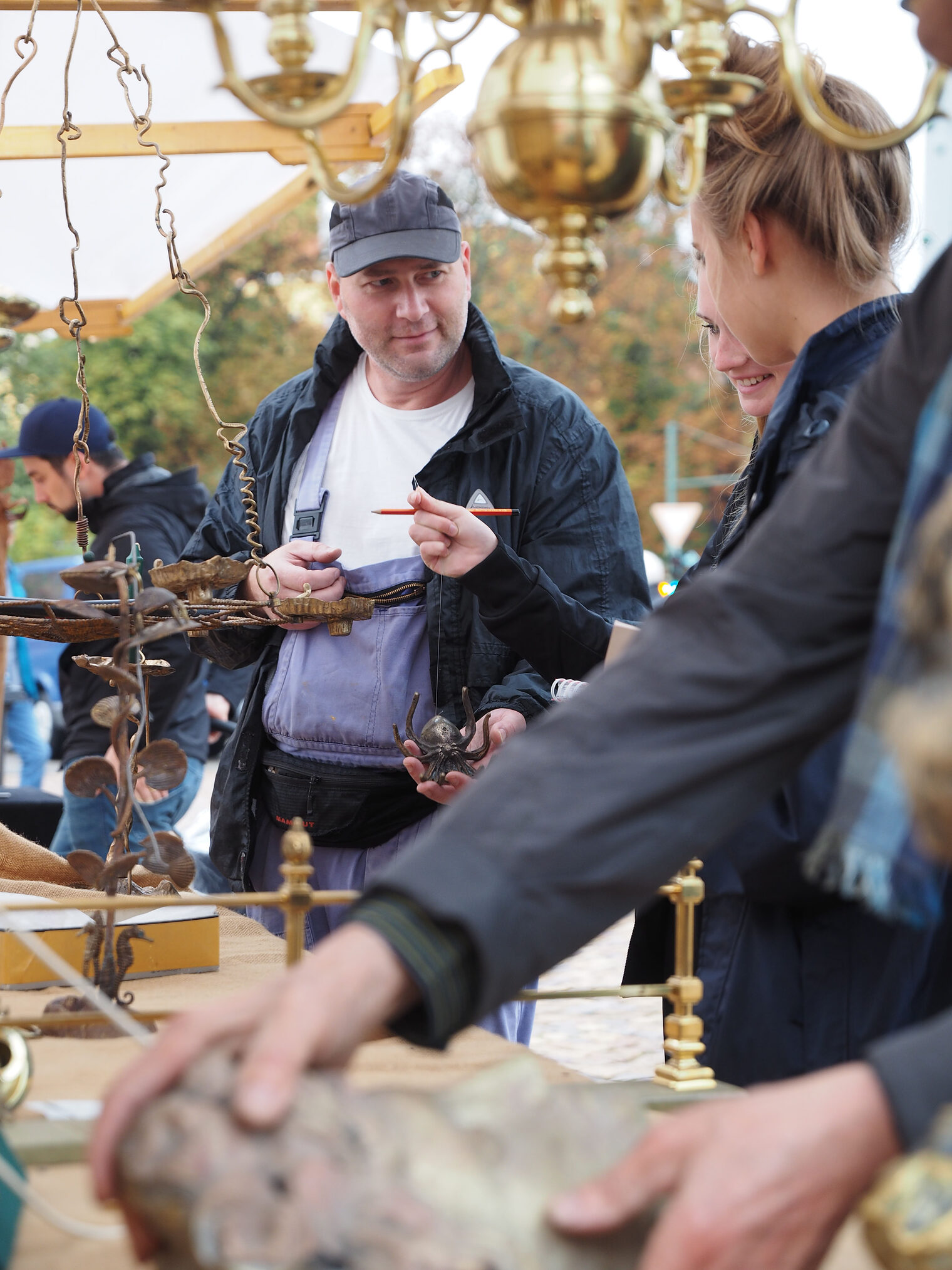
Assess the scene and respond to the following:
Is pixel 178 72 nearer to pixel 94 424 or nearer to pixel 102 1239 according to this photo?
pixel 94 424

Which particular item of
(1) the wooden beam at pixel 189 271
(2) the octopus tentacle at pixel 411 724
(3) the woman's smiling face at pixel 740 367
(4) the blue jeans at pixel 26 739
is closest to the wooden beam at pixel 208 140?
(1) the wooden beam at pixel 189 271

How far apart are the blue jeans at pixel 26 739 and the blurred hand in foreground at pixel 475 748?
5061mm

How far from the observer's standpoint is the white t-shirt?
9.50ft

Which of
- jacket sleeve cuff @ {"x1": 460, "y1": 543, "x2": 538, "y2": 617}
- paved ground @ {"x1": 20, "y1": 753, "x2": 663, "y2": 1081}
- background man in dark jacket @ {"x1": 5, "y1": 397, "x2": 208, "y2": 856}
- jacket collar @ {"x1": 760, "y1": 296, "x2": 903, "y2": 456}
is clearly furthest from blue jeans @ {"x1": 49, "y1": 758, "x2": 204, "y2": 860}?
jacket collar @ {"x1": 760, "y1": 296, "x2": 903, "y2": 456}

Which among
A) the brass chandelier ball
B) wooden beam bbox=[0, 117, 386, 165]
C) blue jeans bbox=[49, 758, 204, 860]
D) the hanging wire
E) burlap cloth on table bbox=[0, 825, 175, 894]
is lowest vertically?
blue jeans bbox=[49, 758, 204, 860]

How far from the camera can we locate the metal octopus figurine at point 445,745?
2.57 m

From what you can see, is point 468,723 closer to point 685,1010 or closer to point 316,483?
point 316,483

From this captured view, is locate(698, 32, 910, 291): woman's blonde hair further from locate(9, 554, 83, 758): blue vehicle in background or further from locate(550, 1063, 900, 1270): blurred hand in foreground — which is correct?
locate(9, 554, 83, 758): blue vehicle in background

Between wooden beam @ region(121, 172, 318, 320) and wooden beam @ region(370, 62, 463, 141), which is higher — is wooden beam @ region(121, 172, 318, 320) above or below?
below

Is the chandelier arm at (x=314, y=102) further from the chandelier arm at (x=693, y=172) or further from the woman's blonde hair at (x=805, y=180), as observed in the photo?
Answer: the woman's blonde hair at (x=805, y=180)

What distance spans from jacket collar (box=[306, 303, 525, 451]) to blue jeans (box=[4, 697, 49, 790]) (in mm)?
4653

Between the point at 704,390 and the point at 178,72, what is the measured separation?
19.9 metres

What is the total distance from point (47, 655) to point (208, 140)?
8257 millimetres

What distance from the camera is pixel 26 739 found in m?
7.25
